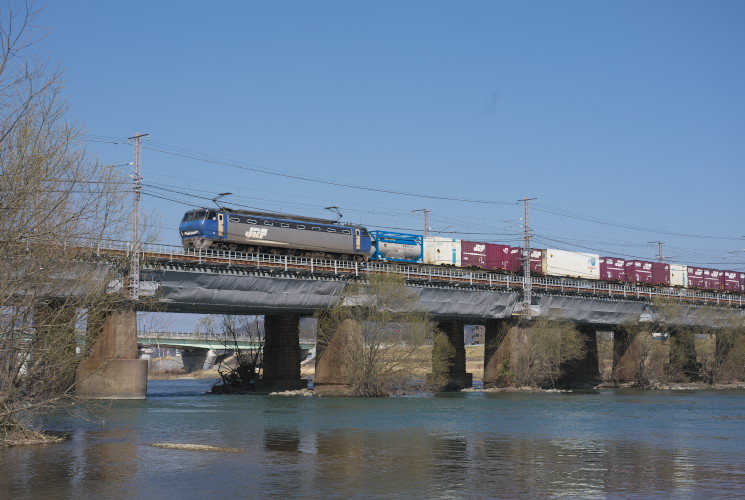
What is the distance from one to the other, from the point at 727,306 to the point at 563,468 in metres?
92.1

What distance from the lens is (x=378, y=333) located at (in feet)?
228

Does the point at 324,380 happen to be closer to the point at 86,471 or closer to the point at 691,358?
the point at 86,471

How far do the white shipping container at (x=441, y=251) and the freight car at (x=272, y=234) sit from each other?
9.24m

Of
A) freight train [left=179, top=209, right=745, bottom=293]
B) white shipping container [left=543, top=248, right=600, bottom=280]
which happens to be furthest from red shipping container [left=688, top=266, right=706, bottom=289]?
white shipping container [left=543, top=248, right=600, bottom=280]

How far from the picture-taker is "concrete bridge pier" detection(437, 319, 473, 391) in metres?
95.2

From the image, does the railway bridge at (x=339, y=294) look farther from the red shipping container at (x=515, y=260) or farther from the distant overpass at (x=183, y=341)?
the distant overpass at (x=183, y=341)

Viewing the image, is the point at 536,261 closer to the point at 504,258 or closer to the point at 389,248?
the point at 504,258

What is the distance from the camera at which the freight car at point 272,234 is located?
69.1m

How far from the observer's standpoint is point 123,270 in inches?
2338

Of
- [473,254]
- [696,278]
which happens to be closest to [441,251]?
[473,254]

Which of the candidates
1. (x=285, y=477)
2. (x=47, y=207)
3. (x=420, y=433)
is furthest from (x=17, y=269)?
(x=420, y=433)

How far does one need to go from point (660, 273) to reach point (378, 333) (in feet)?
183

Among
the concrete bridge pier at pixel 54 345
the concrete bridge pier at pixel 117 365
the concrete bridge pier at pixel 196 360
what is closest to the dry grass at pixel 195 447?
the concrete bridge pier at pixel 54 345

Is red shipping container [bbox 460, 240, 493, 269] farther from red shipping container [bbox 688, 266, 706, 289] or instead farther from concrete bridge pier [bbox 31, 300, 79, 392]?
concrete bridge pier [bbox 31, 300, 79, 392]
